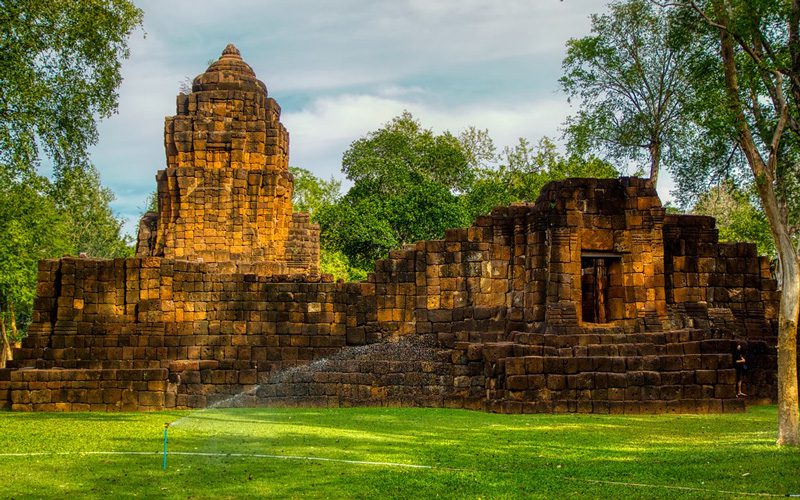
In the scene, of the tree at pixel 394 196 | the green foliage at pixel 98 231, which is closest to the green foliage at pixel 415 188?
the tree at pixel 394 196

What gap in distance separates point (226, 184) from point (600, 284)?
12.2 metres

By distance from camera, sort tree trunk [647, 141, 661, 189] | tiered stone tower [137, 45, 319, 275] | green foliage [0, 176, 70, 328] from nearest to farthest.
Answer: tiered stone tower [137, 45, 319, 275], tree trunk [647, 141, 661, 189], green foliage [0, 176, 70, 328]

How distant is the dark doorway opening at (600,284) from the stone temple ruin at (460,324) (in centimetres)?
6

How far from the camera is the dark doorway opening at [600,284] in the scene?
20.6 meters

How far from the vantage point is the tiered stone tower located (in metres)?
29.1

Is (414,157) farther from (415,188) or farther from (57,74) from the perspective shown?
(57,74)

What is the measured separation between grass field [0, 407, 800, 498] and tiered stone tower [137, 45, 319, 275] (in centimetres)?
1220

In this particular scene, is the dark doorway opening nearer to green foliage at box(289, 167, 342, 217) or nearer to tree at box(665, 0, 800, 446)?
tree at box(665, 0, 800, 446)

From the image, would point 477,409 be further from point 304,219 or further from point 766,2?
point 304,219

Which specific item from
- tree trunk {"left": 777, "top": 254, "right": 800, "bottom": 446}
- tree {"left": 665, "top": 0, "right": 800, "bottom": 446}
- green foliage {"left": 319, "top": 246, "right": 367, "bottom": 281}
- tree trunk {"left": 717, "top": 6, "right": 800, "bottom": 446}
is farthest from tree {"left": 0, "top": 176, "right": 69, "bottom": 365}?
tree trunk {"left": 777, "top": 254, "right": 800, "bottom": 446}

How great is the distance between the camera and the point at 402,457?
39.3 feet

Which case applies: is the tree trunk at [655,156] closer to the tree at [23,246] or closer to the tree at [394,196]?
the tree at [394,196]

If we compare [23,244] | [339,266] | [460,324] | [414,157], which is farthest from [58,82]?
[414,157]

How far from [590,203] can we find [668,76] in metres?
15.3
